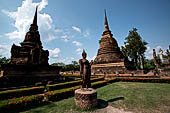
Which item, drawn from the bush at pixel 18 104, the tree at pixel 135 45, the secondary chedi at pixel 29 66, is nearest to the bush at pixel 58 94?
the bush at pixel 18 104

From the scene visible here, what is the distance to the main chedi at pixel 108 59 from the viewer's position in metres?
25.2

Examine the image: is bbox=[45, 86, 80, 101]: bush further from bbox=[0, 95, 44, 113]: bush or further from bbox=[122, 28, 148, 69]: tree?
bbox=[122, 28, 148, 69]: tree

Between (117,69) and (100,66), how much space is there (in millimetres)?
5826

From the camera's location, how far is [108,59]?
28328 millimetres

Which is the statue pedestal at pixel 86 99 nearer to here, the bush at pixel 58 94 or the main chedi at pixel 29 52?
the bush at pixel 58 94

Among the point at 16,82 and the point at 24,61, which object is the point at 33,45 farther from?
the point at 16,82

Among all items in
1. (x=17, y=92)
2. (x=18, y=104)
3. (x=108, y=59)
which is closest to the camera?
(x=18, y=104)

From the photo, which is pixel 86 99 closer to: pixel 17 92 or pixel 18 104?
pixel 18 104

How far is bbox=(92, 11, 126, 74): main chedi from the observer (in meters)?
25.2

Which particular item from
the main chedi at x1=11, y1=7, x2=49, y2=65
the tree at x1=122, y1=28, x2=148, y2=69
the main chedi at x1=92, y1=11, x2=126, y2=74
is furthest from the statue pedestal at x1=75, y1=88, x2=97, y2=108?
the tree at x1=122, y1=28, x2=148, y2=69

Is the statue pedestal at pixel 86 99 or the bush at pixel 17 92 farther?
the bush at pixel 17 92

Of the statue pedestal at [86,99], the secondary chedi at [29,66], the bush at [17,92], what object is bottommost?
the bush at [17,92]

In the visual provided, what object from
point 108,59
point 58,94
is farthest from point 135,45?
point 58,94

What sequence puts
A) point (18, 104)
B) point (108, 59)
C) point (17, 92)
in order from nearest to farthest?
point (18, 104), point (17, 92), point (108, 59)
